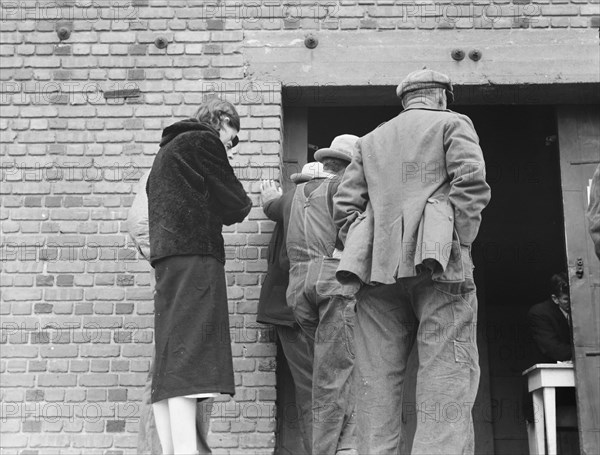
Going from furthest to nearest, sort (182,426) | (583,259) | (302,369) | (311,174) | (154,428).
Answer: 1. (583,259)
2. (311,174)
3. (302,369)
4. (154,428)
5. (182,426)

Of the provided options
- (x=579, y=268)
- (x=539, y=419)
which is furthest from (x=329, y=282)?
(x=539, y=419)

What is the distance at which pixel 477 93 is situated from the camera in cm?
733

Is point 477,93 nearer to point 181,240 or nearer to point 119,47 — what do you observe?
point 119,47

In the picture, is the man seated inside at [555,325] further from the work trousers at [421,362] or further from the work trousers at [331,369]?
the work trousers at [421,362]

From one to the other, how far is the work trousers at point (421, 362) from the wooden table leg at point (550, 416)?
278cm

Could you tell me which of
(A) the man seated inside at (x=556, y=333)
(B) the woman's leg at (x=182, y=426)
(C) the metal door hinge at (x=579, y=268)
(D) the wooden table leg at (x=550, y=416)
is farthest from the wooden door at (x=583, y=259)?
(B) the woman's leg at (x=182, y=426)

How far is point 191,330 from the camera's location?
197 inches

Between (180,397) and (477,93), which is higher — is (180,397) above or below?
below

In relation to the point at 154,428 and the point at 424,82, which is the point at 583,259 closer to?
the point at 424,82

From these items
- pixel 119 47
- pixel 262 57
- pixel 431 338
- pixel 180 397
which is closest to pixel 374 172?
pixel 431 338

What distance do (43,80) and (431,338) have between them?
159 inches

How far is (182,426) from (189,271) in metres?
0.78

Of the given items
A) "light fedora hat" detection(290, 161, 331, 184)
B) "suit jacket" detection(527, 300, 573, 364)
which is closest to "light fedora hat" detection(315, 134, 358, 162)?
"light fedora hat" detection(290, 161, 331, 184)

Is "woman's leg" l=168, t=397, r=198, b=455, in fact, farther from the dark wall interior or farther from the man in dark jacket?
the dark wall interior
